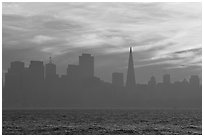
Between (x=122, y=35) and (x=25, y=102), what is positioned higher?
(x=122, y=35)

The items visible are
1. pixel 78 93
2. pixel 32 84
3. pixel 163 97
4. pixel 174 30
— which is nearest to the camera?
pixel 174 30

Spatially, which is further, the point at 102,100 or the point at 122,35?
the point at 102,100

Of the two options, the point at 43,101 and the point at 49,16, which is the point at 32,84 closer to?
the point at 43,101

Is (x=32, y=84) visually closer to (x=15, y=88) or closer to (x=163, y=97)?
(x=15, y=88)

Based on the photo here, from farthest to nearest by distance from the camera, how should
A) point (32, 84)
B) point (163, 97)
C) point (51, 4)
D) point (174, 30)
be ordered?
point (163, 97), point (32, 84), point (174, 30), point (51, 4)

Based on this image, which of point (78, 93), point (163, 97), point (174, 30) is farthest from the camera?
point (163, 97)

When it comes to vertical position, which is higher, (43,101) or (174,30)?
(174,30)

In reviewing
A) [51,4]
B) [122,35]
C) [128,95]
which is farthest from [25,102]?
[51,4]

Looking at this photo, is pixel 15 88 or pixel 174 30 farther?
pixel 15 88

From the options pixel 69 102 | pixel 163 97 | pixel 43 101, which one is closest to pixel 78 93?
pixel 69 102
